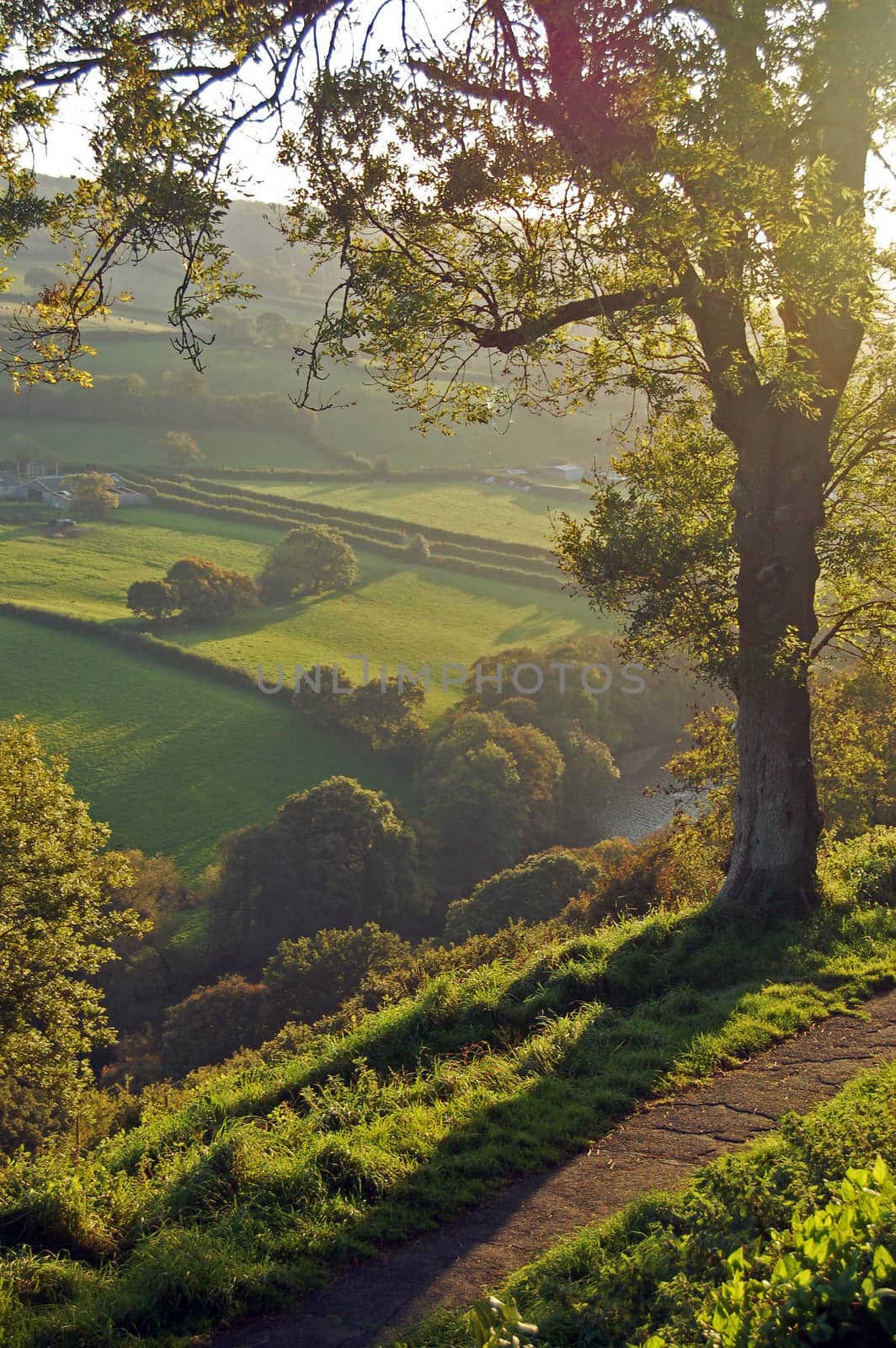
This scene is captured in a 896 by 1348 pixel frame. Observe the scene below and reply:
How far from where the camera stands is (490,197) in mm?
11109

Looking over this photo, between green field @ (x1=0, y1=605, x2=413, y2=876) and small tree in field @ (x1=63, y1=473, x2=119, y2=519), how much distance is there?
86.7ft

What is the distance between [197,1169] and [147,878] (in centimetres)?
3624

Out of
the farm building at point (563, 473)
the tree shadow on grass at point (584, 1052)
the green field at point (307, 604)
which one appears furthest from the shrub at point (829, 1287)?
the farm building at point (563, 473)

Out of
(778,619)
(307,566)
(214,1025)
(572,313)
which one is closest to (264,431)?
(307,566)

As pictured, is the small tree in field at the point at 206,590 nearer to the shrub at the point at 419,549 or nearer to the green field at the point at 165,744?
the green field at the point at 165,744

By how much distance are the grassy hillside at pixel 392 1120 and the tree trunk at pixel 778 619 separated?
0.91 m

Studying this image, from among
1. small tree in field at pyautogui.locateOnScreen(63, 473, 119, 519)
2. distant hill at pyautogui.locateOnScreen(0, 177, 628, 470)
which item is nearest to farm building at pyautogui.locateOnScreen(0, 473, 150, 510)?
small tree in field at pyautogui.locateOnScreen(63, 473, 119, 519)

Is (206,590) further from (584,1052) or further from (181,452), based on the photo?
(584,1052)

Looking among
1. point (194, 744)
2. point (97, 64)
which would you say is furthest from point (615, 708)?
point (97, 64)

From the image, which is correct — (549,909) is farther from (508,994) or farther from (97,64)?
(97,64)

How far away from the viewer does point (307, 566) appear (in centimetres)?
7581

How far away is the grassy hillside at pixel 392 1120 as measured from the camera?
577cm

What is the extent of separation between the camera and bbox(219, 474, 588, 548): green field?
8881 centimetres

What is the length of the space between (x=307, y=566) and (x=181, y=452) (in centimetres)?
3504
